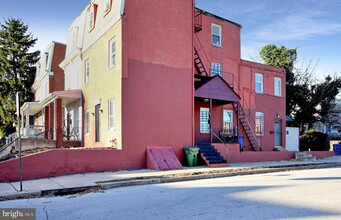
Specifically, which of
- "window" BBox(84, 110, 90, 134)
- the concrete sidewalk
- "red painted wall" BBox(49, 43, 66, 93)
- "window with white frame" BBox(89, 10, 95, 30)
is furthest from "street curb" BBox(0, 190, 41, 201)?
"red painted wall" BBox(49, 43, 66, 93)

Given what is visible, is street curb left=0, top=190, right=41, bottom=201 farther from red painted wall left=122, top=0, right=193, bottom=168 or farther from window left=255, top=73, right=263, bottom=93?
window left=255, top=73, right=263, bottom=93

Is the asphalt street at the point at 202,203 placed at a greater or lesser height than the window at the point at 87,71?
lesser

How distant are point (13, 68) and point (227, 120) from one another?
26.1 metres

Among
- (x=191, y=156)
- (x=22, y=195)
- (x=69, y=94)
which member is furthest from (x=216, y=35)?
(x=22, y=195)

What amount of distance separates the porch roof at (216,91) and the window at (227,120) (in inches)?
92.9

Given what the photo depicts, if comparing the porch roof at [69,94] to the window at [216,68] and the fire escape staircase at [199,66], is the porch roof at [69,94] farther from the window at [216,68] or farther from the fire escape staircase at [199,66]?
the window at [216,68]

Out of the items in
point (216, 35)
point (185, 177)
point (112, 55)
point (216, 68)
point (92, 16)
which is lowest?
point (185, 177)

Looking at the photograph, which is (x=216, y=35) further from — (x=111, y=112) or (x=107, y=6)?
(x=111, y=112)

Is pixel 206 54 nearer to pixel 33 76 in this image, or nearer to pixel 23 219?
pixel 23 219

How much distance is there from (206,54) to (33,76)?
23971 mm

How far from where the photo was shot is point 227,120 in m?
22.6

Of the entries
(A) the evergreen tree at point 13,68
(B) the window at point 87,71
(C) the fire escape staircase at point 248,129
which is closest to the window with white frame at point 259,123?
(C) the fire escape staircase at point 248,129

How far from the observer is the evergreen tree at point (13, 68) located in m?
36.4

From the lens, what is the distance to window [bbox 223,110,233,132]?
22.4 m
